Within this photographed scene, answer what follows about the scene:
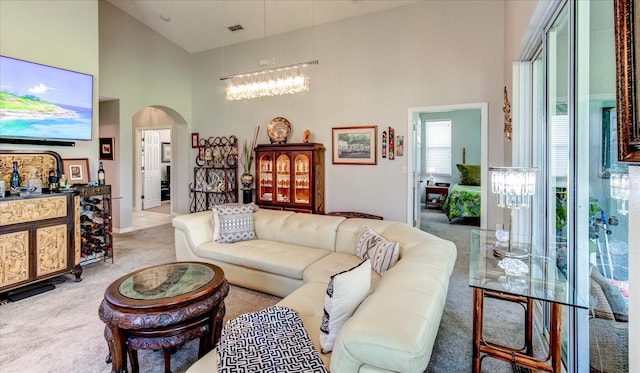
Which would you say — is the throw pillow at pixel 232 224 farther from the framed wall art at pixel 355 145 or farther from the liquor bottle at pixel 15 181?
the framed wall art at pixel 355 145

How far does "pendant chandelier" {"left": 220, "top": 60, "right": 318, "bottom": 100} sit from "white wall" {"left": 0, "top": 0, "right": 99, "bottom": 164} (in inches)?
77.9

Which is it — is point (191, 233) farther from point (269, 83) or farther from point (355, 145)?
point (355, 145)

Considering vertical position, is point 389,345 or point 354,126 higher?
point 354,126

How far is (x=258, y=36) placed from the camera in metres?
6.18

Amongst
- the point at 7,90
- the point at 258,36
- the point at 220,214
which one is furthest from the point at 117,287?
the point at 258,36

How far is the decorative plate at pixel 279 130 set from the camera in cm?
597

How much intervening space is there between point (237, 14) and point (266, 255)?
14.8 feet

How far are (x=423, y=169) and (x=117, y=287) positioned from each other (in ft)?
Result: 27.7

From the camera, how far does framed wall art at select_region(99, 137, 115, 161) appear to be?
6070mm

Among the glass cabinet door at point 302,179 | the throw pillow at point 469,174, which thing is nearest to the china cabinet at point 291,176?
the glass cabinet door at point 302,179

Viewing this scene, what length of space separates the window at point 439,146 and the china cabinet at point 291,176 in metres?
4.69

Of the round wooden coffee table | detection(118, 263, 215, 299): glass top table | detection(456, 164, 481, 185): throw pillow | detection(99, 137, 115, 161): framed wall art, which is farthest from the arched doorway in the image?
detection(456, 164, 481, 185): throw pillow

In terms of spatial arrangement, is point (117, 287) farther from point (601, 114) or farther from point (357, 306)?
point (601, 114)

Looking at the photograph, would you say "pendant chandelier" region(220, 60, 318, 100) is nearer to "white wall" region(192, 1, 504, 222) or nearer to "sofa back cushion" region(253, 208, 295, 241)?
"sofa back cushion" region(253, 208, 295, 241)
